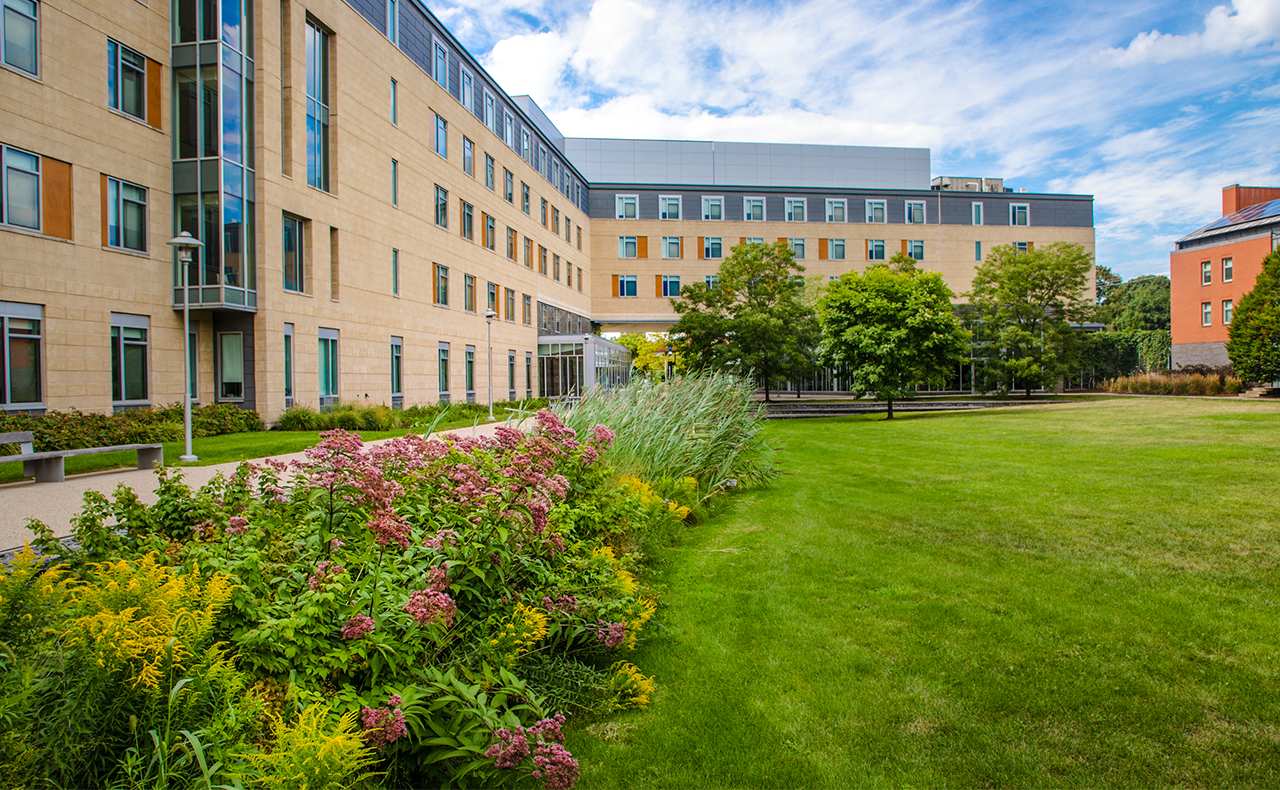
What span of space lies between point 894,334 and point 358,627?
91.3 ft

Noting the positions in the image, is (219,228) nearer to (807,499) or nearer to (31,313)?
(31,313)

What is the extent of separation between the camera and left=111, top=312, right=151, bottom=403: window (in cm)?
1672

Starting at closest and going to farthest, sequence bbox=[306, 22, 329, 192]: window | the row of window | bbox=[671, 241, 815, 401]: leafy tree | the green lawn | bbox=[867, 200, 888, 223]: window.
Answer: the green lawn → bbox=[306, 22, 329, 192]: window → bbox=[671, 241, 815, 401]: leafy tree → the row of window → bbox=[867, 200, 888, 223]: window

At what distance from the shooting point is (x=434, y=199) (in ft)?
93.6

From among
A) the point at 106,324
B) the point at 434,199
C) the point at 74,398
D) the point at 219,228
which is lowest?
the point at 74,398

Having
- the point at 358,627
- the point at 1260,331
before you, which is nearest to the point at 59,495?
the point at 358,627

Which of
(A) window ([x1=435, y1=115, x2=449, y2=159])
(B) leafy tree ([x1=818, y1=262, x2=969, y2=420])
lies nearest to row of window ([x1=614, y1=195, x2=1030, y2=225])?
(A) window ([x1=435, y1=115, x2=449, y2=159])

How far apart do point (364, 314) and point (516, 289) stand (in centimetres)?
1444

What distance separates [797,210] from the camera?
2105 inches

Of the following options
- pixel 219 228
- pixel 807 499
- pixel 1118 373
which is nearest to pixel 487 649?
pixel 807 499

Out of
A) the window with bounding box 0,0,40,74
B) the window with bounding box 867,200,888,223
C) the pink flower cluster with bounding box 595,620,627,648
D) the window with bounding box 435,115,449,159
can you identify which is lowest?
the pink flower cluster with bounding box 595,620,627,648

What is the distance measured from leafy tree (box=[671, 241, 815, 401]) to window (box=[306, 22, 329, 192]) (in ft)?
54.5

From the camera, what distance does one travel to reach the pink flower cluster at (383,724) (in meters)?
2.39

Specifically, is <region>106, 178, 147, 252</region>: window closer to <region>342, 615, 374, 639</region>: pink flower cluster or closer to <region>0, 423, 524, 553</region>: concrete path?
<region>0, 423, 524, 553</region>: concrete path
